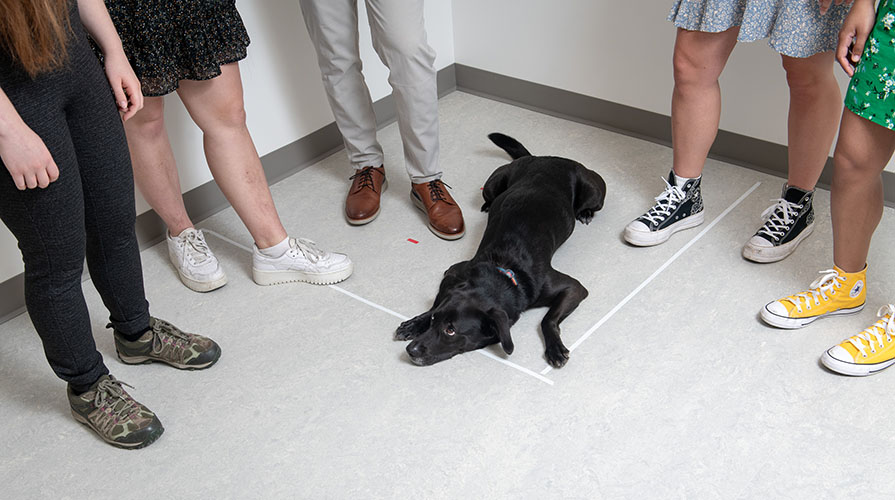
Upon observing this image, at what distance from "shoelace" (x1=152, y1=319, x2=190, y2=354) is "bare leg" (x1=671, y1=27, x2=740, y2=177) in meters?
1.56

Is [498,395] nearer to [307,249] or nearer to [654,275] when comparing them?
[654,275]

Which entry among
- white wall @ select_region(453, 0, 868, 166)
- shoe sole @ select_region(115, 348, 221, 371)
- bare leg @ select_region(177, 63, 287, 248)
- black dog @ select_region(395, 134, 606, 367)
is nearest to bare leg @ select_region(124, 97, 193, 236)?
bare leg @ select_region(177, 63, 287, 248)

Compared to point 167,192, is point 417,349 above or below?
below

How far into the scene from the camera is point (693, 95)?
2186 millimetres

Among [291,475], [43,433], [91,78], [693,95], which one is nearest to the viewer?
[91,78]

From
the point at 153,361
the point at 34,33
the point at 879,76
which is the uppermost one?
the point at 34,33

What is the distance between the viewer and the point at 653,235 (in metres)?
2.34

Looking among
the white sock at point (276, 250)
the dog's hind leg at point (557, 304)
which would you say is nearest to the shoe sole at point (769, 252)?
the dog's hind leg at point (557, 304)

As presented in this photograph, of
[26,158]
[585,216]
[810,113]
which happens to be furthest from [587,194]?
[26,158]

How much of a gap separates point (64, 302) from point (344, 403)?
68cm

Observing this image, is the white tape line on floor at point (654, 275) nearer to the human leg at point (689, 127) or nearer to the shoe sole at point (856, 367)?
the human leg at point (689, 127)

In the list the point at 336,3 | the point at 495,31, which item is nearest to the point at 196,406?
the point at 336,3

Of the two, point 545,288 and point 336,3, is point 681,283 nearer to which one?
point 545,288

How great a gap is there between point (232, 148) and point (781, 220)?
1.61 meters
